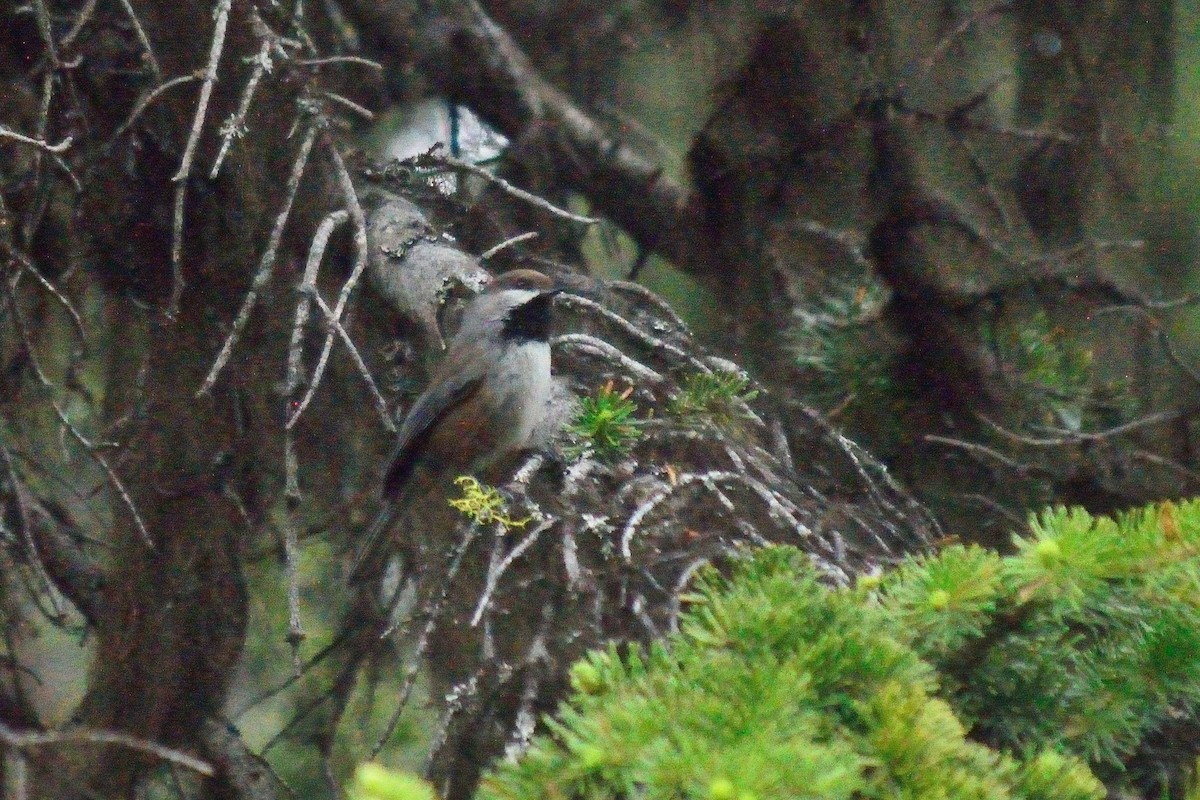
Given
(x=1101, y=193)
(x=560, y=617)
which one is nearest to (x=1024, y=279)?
(x=1101, y=193)

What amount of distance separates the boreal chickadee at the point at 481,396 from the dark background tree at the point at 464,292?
11 cm

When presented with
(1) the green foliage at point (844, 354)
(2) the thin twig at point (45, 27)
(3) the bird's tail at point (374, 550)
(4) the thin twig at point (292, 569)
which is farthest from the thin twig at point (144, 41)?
(1) the green foliage at point (844, 354)

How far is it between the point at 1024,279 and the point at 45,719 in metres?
3.26

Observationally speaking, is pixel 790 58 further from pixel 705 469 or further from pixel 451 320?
pixel 705 469

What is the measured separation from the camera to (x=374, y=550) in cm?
365

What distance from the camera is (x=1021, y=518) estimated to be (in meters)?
3.76

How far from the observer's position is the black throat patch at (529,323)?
3919 millimetres

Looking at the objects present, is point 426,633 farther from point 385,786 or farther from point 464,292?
point 464,292

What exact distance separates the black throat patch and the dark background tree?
0.09 m

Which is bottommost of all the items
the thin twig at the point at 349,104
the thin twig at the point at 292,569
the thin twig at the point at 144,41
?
the thin twig at the point at 292,569

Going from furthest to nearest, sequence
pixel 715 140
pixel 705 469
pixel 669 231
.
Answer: pixel 669 231 → pixel 715 140 → pixel 705 469

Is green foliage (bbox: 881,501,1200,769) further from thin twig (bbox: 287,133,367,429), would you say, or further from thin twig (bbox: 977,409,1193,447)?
thin twig (bbox: 977,409,1193,447)

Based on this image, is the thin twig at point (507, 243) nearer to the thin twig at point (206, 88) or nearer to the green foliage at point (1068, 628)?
the thin twig at point (206, 88)

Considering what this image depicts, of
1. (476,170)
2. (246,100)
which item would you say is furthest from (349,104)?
(476,170)
